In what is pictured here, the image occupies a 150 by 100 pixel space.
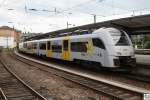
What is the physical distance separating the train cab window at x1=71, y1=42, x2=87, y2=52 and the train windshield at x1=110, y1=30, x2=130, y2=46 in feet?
8.92

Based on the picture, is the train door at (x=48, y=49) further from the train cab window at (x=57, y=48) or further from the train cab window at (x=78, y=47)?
the train cab window at (x=78, y=47)

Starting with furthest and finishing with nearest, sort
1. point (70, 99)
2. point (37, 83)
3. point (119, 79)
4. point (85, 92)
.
A: point (119, 79) → point (37, 83) → point (85, 92) → point (70, 99)

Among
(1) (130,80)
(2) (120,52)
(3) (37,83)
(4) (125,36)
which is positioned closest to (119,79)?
(1) (130,80)

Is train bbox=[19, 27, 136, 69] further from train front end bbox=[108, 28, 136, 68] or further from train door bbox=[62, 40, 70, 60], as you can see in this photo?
train door bbox=[62, 40, 70, 60]

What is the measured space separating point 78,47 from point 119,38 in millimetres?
4253

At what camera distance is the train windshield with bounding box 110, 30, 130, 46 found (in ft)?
62.9

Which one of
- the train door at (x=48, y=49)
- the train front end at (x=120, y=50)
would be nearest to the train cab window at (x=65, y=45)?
the train door at (x=48, y=49)

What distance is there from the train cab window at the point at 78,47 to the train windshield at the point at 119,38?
107 inches

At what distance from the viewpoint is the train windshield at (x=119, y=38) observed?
1918 cm

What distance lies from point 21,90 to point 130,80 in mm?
6375

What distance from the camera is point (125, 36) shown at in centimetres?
1991

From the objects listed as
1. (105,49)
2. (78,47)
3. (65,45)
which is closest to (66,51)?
(65,45)

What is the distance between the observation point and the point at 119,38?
63.9 ft

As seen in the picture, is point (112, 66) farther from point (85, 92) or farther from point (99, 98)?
point (99, 98)
